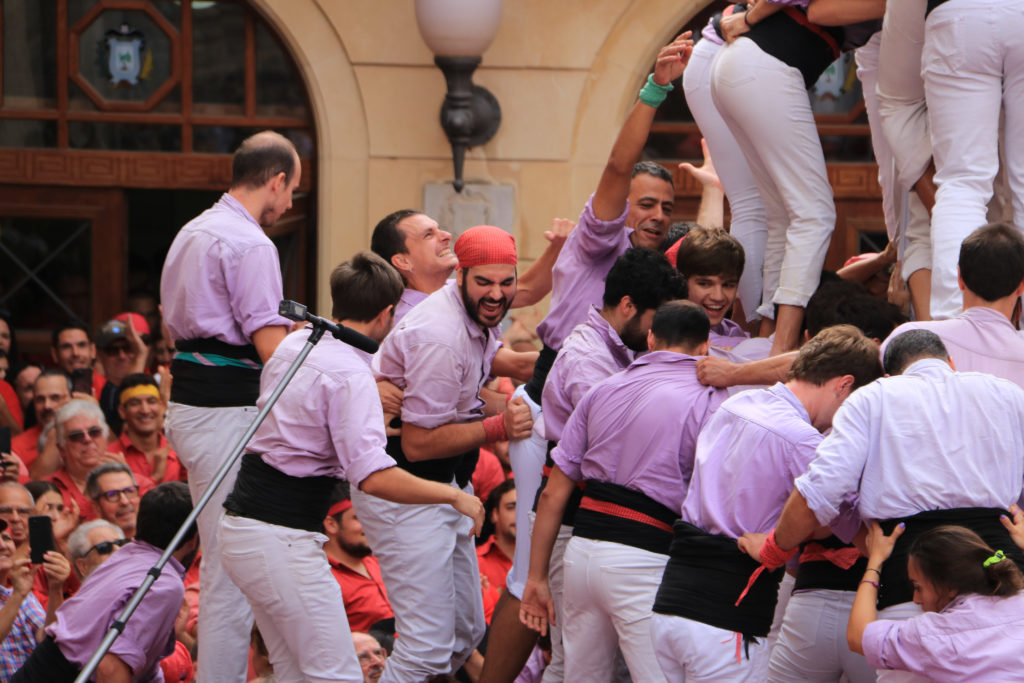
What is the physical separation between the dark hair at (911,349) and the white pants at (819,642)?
71 cm

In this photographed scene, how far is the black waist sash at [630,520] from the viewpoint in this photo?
14.6 ft

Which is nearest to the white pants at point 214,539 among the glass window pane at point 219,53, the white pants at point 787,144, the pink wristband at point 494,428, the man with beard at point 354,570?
the pink wristband at point 494,428

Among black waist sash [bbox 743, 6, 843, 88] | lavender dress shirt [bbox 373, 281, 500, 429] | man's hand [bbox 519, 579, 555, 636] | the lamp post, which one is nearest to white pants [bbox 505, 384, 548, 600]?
lavender dress shirt [bbox 373, 281, 500, 429]

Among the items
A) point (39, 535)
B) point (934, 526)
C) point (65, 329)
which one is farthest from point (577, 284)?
point (65, 329)

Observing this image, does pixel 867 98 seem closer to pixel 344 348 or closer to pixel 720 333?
pixel 720 333

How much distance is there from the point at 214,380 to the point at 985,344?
2.59 m

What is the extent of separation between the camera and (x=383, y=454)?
15.1ft

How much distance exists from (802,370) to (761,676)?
33.6 inches

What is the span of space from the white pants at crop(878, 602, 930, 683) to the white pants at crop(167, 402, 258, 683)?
2.31 meters

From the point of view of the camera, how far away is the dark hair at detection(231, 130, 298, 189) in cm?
543

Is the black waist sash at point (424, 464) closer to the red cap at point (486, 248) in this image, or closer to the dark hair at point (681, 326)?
the red cap at point (486, 248)

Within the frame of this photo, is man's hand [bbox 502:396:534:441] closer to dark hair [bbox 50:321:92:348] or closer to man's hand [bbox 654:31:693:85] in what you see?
man's hand [bbox 654:31:693:85]

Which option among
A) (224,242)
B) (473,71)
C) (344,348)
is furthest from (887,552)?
(473,71)

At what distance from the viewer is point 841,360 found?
4.19m
